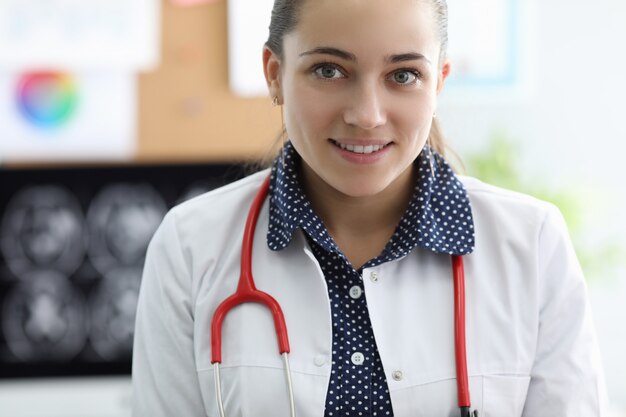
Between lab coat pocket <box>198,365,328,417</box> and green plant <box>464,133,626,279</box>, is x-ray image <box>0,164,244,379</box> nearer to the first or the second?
green plant <box>464,133,626,279</box>

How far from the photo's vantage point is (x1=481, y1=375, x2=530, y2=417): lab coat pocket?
3.94ft

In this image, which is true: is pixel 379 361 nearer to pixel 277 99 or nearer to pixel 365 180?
pixel 365 180

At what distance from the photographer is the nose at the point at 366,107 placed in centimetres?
111

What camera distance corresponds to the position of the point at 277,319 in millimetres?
1229

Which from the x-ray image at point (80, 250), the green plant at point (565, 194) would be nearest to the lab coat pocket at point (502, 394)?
the green plant at point (565, 194)

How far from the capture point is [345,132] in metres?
1.14

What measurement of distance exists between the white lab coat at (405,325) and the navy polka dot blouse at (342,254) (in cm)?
2

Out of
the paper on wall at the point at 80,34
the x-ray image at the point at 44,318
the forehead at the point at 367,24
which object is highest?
the paper on wall at the point at 80,34

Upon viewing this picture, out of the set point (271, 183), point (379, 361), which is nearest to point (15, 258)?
point (271, 183)

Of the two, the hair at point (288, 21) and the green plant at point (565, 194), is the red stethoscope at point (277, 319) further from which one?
the green plant at point (565, 194)

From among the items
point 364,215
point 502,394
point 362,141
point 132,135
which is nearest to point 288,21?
point 362,141

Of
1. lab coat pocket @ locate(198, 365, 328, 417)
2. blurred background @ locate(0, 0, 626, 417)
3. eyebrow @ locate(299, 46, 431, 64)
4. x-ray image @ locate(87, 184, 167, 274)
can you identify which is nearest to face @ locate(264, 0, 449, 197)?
eyebrow @ locate(299, 46, 431, 64)

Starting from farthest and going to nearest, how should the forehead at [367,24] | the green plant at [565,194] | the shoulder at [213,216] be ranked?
the green plant at [565,194], the shoulder at [213,216], the forehead at [367,24]

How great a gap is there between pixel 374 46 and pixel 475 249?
36 cm
